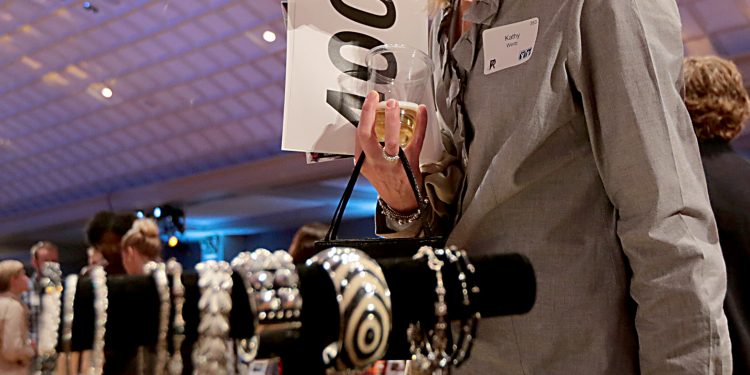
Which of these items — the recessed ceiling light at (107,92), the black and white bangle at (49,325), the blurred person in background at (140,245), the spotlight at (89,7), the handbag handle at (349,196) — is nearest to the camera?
the black and white bangle at (49,325)

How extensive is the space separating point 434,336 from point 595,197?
1.43ft

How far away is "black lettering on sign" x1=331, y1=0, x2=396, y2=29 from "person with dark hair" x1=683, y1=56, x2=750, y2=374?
3.13 feet

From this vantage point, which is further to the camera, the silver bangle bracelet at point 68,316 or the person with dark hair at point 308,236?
the person with dark hair at point 308,236

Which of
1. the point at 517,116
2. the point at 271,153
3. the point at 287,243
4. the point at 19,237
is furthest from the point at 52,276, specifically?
the point at 19,237

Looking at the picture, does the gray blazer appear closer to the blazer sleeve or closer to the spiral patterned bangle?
the blazer sleeve

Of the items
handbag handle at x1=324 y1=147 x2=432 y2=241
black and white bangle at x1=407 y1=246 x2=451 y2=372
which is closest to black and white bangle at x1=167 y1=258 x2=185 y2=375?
black and white bangle at x1=407 y1=246 x2=451 y2=372

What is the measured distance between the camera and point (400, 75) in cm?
98

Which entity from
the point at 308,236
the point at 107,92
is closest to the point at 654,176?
the point at 308,236

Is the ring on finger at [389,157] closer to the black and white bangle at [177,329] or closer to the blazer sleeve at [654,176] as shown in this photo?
the blazer sleeve at [654,176]

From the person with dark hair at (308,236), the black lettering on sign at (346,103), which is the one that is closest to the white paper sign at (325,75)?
the black lettering on sign at (346,103)

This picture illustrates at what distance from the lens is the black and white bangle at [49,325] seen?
1.38 feet

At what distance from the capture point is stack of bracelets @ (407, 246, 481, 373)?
0.53 m

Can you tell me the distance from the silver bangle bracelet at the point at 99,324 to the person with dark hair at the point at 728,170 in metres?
1.48

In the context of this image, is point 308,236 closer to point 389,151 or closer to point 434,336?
point 389,151
